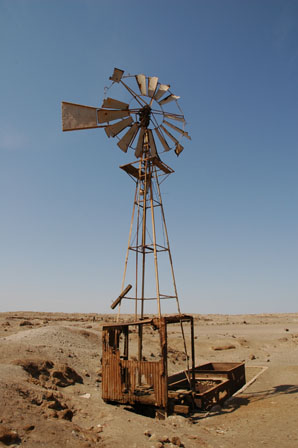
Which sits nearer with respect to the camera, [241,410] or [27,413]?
[27,413]

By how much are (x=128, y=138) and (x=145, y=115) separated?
126 centimetres

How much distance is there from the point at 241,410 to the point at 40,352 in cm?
998

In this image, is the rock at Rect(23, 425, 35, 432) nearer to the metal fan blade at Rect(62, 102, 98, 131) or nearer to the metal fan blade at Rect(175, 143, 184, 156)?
the metal fan blade at Rect(62, 102, 98, 131)

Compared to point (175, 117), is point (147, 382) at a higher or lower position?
lower

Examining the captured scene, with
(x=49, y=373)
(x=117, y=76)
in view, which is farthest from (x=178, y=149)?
(x=49, y=373)

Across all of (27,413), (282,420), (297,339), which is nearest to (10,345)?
(27,413)

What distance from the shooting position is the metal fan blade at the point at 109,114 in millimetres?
12922

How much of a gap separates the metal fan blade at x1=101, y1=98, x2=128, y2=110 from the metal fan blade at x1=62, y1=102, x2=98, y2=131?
611 mm

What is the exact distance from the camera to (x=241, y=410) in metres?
11.5

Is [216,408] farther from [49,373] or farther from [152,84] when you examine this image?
[152,84]

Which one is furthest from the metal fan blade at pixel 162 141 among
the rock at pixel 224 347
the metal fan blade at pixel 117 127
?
the rock at pixel 224 347

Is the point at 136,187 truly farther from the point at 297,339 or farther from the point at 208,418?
the point at 297,339

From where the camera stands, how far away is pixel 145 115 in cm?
1422

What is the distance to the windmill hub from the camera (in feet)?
46.5
